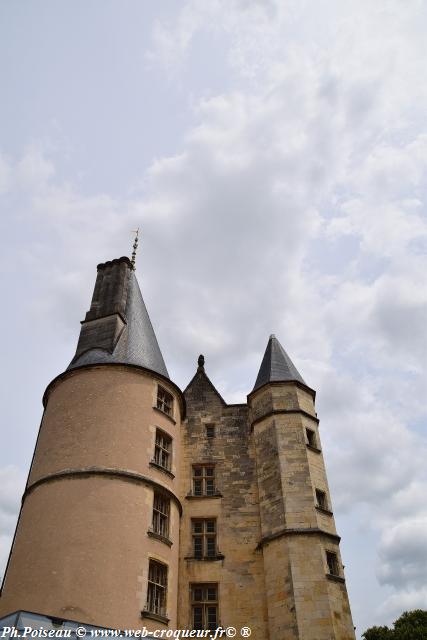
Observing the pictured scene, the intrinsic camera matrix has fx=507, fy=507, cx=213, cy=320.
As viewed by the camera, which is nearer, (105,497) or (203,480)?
(105,497)

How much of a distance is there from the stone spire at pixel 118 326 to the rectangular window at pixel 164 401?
70cm

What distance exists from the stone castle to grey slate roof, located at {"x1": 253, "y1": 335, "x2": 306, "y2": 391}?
10 centimetres

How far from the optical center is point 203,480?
20.0 meters

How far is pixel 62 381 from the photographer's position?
1844cm

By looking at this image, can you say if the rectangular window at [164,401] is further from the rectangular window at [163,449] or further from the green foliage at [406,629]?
the green foliage at [406,629]

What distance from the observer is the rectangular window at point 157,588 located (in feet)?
48.2

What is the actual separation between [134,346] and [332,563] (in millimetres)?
10364

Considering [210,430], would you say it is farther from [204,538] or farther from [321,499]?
[321,499]

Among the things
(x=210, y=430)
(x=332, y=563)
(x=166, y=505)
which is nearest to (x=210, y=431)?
(x=210, y=430)

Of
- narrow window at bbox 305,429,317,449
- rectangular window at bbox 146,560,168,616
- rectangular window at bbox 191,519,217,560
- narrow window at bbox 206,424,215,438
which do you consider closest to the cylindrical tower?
rectangular window at bbox 146,560,168,616

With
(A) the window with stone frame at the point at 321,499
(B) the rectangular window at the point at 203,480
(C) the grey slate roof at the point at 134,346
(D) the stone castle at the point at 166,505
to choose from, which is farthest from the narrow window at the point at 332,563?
(C) the grey slate roof at the point at 134,346

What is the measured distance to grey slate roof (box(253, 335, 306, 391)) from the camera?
21531 millimetres

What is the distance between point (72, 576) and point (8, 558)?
12.0 feet

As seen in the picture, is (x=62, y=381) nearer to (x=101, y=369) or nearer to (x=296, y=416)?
(x=101, y=369)
